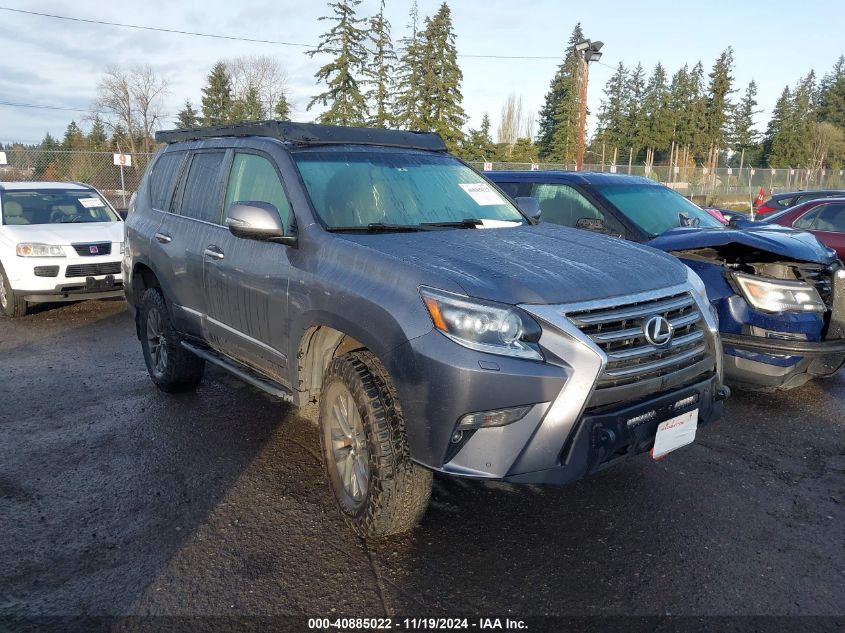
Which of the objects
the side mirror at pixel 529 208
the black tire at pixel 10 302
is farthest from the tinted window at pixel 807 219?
the black tire at pixel 10 302

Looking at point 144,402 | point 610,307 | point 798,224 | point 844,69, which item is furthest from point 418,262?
point 844,69

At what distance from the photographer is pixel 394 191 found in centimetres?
393

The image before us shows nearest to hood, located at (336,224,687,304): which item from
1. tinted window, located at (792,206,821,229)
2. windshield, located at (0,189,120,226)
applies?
windshield, located at (0,189,120,226)

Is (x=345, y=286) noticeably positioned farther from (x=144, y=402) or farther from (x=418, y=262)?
(x=144, y=402)

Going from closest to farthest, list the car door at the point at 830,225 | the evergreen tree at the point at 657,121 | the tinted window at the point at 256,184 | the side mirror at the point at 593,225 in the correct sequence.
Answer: the tinted window at the point at 256,184 < the side mirror at the point at 593,225 < the car door at the point at 830,225 < the evergreen tree at the point at 657,121

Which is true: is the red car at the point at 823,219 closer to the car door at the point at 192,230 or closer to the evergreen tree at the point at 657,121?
the car door at the point at 192,230

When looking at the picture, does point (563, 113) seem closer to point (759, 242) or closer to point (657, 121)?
point (657, 121)

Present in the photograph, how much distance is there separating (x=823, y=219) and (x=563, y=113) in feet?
176

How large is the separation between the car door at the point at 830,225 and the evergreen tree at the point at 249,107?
49.9m

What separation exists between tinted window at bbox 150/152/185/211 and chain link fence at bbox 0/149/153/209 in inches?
682

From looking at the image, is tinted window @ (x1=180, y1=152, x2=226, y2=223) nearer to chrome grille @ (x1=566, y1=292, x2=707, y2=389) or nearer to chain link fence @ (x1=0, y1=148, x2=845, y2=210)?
chrome grille @ (x1=566, y1=292, x2=707, y2=389)

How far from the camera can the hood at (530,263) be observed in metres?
2.77

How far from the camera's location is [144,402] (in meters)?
5.22

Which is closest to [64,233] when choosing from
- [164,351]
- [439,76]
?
[164,351]
